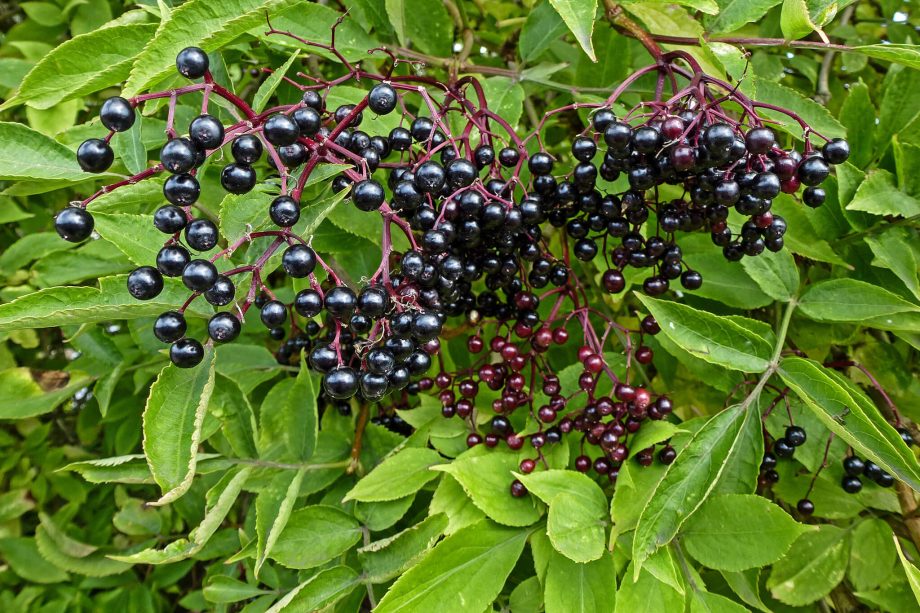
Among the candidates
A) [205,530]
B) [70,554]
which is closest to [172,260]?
[205,530]

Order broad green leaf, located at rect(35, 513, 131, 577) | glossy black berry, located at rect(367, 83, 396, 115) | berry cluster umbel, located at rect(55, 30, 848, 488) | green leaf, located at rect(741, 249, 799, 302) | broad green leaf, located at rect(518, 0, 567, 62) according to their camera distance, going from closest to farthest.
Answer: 1. berry cluster umbel, located at rect(55, 30, 848, 488)
2. glossy black berry, located at rect(367, 83, 396, 115)
3. green leaf, located at rect(741, 249, 799, 302)
4. broad green leaf, located at rect(518, 0, 567, 62)
5. broad green leaf, located at rect(35, 513, 131, 577)

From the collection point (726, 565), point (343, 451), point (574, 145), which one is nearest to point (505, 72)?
point (574, 145)

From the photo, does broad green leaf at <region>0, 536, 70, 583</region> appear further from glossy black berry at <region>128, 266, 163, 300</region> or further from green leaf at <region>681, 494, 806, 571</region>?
green leaf at <region>681, 494, 806, 571</region>

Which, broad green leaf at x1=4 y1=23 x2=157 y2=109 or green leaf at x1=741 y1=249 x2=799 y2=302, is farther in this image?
green leaf at x1=741 y1=249 x2=799 y2=302

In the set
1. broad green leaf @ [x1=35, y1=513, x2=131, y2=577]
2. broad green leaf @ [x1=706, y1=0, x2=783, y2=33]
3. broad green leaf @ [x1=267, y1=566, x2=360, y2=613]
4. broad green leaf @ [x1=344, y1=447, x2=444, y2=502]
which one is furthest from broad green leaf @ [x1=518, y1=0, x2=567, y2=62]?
broad green leaf @ [x1=35, y1=513, x2=131, y2=577]

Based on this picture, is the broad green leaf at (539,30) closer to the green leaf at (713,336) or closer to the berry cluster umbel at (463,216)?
the berry cluster umbel at (463,216)

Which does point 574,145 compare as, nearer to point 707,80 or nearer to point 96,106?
point 707,80
